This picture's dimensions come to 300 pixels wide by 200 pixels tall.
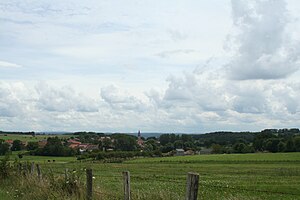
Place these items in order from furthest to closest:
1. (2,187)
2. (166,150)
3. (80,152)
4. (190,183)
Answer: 1. (166,150)
2. (80,152)
3. (2,187)
4. (190,183)

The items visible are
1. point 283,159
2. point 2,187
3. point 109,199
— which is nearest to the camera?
point 109,199

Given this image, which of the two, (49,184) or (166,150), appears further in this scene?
(166,150)

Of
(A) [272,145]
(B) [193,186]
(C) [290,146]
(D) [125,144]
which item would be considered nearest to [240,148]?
(A) [272,145]

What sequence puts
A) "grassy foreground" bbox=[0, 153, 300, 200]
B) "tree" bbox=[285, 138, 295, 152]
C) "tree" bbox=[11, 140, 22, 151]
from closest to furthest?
1. "grassy foreground" bbox=[0, 153, 300, 200]
2. "tree" bbox=[285, 138, 295, 152]
3. "tree" bbox=[11, 140, 22, 151]

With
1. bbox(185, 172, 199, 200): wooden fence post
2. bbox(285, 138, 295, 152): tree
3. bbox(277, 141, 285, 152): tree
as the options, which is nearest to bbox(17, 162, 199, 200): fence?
bbox(185, 172, 199, 200): wooden fence post

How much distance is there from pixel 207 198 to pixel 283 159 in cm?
7063

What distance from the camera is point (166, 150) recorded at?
145750mm

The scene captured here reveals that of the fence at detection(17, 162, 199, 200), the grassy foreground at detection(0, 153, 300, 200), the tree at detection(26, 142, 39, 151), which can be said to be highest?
the fence at detection(17, 162, 199, 200)

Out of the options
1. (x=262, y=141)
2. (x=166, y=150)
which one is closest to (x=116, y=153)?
(x=166, y=150)

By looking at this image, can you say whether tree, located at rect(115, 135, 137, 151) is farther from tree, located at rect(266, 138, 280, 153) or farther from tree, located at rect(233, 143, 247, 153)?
tree, located at rect(266, 138, 280, 153)

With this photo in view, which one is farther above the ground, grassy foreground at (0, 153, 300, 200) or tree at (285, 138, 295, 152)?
tree at (285, 138, 295, 152)

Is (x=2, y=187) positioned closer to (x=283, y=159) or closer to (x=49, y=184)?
A: (x=49, y=184)

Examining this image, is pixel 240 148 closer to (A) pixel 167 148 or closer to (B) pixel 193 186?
(A) pixel 167 148

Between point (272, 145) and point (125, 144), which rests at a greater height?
point (272, 145)
